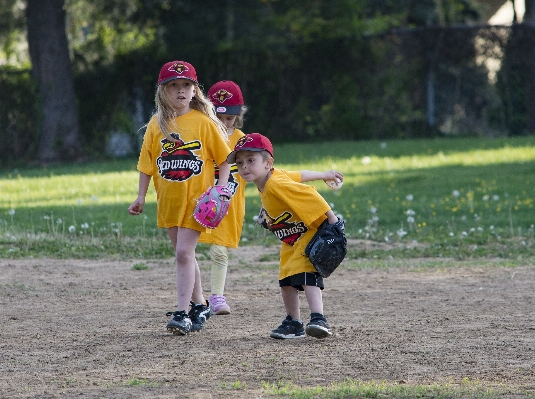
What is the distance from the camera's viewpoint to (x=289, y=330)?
218 inches

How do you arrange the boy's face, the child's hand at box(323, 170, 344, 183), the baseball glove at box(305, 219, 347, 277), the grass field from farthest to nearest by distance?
the grass field → the child's hand at box(323, 170, 344, 183) → the boy's face → the baseball glove at box(305, 219, 347, 277)

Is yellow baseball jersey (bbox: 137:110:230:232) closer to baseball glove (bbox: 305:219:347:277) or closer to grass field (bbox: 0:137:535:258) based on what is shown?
baseball glove (bbox: 305:219:347:277)

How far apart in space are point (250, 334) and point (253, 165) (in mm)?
1082

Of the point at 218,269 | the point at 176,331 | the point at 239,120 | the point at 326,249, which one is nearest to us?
the point at 326,249

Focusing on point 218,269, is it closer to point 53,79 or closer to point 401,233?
point 401,233

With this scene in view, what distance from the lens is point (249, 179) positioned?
17.9ft

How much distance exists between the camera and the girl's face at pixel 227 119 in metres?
6.64

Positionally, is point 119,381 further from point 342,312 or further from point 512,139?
point 512,139

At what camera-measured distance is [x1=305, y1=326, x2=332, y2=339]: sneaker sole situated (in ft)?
17.6

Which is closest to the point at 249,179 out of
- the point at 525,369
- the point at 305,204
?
the point at 305,204

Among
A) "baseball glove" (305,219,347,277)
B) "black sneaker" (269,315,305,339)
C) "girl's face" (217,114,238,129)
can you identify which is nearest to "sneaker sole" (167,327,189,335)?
"black sneaker" (269,315,305,339)

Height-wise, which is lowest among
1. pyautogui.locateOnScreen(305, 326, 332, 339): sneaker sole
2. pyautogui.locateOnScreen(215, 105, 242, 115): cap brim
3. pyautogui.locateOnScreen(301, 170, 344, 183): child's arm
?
pyautogui.locateOnScreen(305, 326, 332, 339): sneaker sole

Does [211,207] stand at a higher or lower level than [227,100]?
lower

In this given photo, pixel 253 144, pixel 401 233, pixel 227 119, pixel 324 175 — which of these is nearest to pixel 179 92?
pixel 253 144
